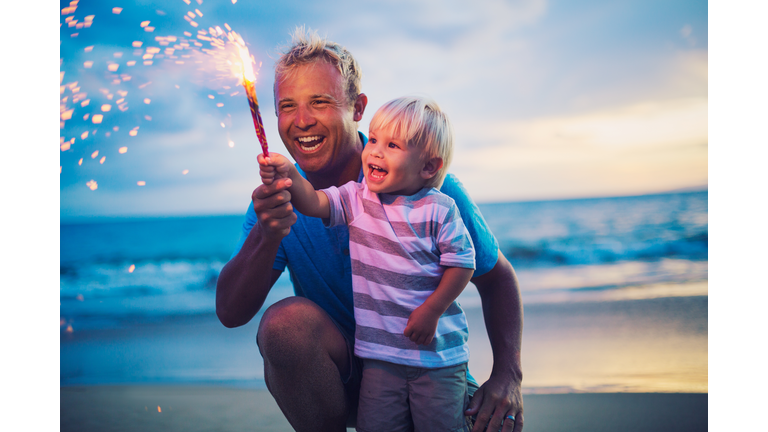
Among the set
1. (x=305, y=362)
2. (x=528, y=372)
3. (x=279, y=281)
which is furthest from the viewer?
(x=279, y=281)

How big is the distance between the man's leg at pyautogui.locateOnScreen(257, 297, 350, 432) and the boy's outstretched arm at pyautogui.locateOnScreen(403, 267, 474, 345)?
1.02ft

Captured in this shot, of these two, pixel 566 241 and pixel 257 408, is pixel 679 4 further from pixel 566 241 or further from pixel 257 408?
pixel 566 241

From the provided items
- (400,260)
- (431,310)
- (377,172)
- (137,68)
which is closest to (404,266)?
(400,260)

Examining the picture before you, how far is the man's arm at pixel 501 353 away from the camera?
1404 mm

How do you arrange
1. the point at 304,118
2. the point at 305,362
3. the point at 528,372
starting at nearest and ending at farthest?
1. the point at 305,362
2. the point at 304,118
3. the point at 528,372

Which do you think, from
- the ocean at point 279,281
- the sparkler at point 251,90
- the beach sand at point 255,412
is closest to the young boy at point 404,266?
the sparkler at point 251,90

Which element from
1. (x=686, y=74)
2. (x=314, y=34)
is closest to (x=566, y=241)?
(x=686, y=74)

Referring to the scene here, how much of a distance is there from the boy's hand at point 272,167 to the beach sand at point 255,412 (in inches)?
59.9

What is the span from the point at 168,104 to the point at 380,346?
270 cm

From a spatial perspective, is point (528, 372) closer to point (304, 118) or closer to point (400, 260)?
point (400, 260)

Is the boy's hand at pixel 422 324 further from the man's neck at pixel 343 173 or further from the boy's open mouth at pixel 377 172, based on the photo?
the man's neck at pixel 343 173

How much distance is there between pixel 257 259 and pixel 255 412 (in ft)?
4.60

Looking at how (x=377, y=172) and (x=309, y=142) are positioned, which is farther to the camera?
(x=309, y=142)

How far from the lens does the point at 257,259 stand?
1263mm
